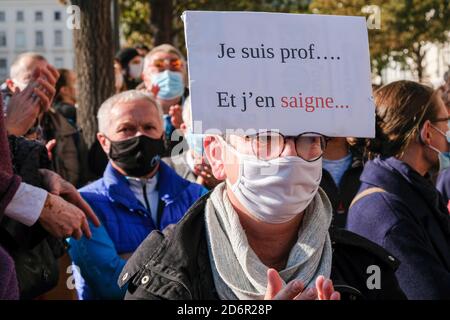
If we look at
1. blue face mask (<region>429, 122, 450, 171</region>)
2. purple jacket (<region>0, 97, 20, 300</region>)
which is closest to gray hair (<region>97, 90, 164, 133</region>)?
blue face mask (<region>429, 122, 450, 171</region>)

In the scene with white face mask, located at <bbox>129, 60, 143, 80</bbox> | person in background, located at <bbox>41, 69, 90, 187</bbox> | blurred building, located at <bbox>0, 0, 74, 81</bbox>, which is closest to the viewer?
person in background, located at <bbox>41, 69, 90, 187</bbox>

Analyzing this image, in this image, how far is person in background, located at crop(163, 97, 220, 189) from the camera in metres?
5.43

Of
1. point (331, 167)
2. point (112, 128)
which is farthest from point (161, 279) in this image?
point (331, 167)

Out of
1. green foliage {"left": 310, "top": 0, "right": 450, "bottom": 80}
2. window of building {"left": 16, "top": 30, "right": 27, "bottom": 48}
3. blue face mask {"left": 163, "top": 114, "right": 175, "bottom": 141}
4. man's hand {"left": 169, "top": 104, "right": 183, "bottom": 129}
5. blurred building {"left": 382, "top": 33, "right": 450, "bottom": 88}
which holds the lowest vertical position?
blue face mask {"left": 163, "top": 114, "right": 175, "bottom": 141}

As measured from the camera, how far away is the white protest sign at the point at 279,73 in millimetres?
2496

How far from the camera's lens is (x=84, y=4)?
26.5 feet

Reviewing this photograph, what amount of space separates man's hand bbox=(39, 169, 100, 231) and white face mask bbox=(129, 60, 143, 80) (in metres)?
5.38

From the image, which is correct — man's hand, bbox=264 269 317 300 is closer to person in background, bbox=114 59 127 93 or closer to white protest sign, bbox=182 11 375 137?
white protest sign, bbox=182 11 375 137

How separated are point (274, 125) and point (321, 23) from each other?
369 mm

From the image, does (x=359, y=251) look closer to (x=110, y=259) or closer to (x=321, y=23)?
(x=321, y=23)

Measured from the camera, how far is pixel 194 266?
103 inches

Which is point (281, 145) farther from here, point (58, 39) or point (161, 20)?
point (58, 39)

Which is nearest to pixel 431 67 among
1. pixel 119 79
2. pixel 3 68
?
A: pixel 119 79

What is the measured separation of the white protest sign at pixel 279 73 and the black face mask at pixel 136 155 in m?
2.23
